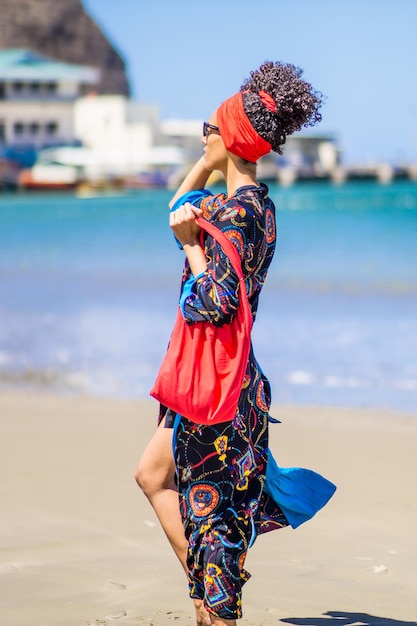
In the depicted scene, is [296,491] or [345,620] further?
[345,620]

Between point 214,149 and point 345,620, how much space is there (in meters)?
1.53

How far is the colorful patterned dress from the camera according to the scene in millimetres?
2752

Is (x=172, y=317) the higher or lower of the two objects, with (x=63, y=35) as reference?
lower

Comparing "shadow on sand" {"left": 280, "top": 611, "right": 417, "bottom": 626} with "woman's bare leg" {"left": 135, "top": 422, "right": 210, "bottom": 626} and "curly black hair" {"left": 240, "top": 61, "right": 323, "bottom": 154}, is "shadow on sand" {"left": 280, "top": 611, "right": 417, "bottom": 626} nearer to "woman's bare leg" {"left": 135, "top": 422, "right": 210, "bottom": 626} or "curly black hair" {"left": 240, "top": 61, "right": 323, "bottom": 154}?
"woman's bare leg" {"left": 135, "top": 422, "right": 210, "bottom": 626}

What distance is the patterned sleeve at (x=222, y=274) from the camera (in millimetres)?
2682

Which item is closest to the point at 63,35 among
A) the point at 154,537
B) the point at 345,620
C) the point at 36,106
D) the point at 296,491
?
the point at 36,106

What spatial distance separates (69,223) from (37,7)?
96.9 metres

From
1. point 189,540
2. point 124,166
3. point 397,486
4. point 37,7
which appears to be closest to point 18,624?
point 189,540

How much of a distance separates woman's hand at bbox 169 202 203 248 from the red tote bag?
1.9 inches

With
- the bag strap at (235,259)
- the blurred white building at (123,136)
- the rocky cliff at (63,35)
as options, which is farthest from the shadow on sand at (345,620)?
the rocky cliff at (63,35)

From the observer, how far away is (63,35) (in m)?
134

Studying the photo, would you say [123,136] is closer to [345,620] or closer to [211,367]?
[345,620]

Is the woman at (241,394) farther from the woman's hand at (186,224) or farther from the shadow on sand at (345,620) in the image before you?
the shadow on sand at (345,620)

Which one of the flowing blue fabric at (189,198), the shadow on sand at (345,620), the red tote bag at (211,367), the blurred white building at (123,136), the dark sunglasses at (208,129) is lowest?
the blurred white building at (123,136)
